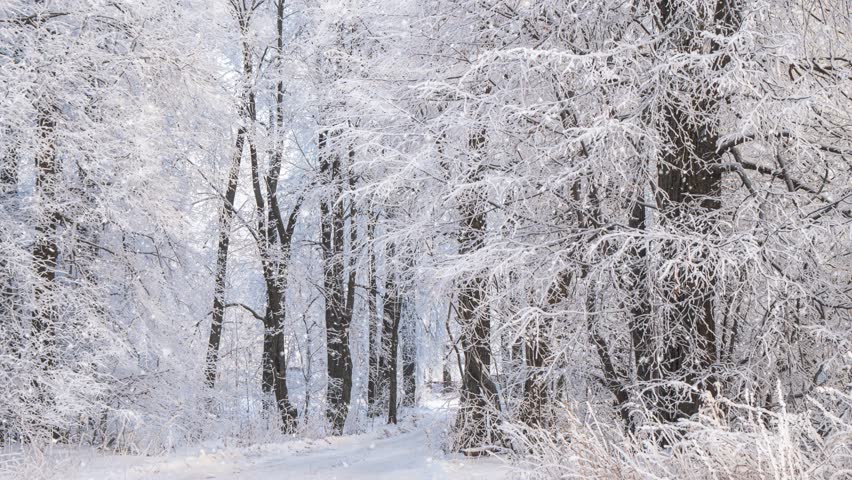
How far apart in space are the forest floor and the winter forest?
76 millimetres

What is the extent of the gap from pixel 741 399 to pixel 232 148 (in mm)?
11432

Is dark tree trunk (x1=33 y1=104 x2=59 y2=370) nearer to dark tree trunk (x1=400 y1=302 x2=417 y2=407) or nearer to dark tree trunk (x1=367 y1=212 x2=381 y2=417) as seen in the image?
dark tree trunk (x1=367 y1=212 x2=381 y2=417)

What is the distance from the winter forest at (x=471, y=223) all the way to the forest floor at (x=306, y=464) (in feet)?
0.25

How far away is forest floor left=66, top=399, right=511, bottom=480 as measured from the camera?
24.0 feet

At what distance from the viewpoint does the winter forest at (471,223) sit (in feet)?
17.7

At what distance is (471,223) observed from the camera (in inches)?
Answer: 295

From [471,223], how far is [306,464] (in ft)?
12.1

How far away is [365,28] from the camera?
1180 cm

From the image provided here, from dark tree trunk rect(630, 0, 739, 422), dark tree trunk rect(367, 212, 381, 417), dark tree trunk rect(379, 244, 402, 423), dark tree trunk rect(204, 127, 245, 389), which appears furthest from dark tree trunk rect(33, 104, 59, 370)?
dark tree trunk rect(630, 0, 739, 422)

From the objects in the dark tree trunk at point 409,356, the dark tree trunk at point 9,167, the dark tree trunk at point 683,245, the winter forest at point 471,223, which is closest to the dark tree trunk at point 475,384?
the winter forest at point 471,223

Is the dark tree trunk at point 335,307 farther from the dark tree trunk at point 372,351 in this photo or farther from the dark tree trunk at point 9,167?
the dark tree trunk at point 9,167

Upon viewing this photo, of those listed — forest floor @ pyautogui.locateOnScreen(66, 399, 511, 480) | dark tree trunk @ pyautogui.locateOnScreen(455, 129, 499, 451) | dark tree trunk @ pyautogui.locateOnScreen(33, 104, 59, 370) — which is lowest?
forest floor @ pyautogui.locateOnScreen(66, 399, 511, 480)

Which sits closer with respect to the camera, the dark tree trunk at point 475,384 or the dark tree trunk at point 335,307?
the dark tree trunk at point 475,384

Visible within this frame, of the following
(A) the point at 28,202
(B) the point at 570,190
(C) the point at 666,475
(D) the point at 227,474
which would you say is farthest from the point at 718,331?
(A) the point at 28,202
